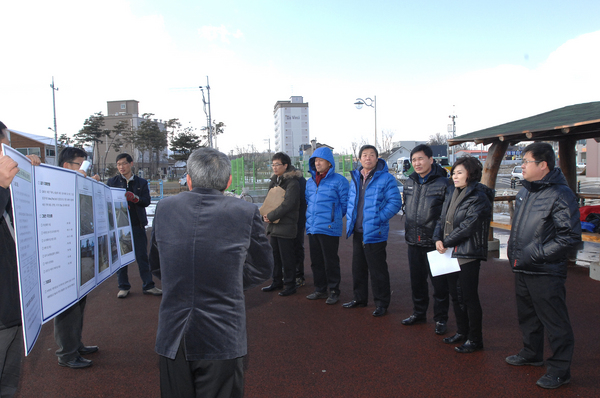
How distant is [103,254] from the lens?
11.1 feet

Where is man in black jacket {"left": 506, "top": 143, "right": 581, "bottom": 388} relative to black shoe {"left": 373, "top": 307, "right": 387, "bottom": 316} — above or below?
above

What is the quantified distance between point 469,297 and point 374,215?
4.72 ft

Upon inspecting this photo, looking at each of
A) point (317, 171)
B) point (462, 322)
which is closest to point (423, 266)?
point (462, 322)

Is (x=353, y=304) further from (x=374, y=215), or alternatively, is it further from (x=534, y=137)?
(x=534, y=137)

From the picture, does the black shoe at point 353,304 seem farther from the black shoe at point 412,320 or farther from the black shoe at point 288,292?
the black shoe at point 288,292

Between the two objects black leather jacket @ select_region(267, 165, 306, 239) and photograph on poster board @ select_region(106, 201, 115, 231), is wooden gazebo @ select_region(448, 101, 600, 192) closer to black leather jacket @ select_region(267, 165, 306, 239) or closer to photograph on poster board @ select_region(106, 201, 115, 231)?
black leather jacket @ select_region(267, 165, 306, 239)

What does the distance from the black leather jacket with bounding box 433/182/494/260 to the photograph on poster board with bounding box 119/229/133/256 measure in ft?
10.6

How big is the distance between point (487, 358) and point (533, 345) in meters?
0.42

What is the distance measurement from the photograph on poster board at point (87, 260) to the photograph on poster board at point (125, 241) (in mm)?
924

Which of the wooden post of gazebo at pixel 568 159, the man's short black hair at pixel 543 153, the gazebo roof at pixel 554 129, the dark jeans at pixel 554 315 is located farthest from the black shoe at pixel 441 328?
the wooden post of gazebo at pixel 568 159

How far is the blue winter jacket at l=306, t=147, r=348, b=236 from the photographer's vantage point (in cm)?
530

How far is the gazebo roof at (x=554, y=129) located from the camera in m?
5.57

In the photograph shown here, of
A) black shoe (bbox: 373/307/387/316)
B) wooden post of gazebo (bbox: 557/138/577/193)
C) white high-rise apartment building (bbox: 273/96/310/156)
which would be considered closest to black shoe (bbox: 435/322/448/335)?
black shoe (bbox: 373/307/387/316)

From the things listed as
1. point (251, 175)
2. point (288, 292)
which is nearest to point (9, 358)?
point (288, 292)
